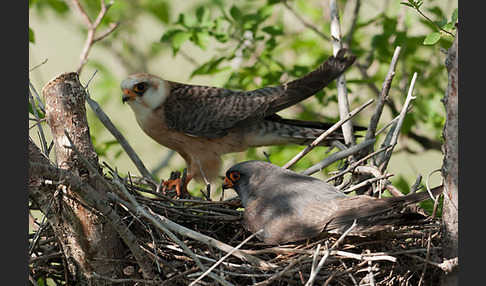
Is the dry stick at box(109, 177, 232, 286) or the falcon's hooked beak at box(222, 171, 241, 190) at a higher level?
the dry stick at box(109, 177, 232, 286)

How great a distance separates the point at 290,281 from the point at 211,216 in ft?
3.27

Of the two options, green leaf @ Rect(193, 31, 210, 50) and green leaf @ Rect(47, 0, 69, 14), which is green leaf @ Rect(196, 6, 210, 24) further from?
green leaf @ Rect(47, 0, 69, 14)

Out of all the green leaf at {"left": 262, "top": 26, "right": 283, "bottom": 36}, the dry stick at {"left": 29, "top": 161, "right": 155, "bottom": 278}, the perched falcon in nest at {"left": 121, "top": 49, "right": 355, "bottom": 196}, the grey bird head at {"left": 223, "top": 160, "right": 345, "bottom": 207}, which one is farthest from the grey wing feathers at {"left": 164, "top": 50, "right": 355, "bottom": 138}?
the dry stick at {"left": 29, "top": 161, "right": 155, "bottom": 278}

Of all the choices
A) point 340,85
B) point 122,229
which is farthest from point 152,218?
point 340,85

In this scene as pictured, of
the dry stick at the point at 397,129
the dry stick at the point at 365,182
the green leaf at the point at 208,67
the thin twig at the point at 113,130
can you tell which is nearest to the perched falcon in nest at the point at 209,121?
the green leaf at the point at 208,67

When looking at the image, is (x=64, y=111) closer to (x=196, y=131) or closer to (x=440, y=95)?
(x=196, y=131)

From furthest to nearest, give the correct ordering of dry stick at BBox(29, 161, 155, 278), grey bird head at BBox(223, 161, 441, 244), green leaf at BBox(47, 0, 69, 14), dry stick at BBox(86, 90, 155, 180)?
green leaf at BBox(47, 0, 69, 14) < dry stick at BBox(86, 90, 155, 180) < grey bird head at BBox(223, 161, 441, 244) < dry stick at BBox(29, 161, 155, 278)

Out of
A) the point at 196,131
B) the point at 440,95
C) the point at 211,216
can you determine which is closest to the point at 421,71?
the point at 440,95

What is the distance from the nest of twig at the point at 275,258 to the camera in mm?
3713

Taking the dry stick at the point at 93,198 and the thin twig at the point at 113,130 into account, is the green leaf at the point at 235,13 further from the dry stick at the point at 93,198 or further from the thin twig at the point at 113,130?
the dry stick at the point at 93,198

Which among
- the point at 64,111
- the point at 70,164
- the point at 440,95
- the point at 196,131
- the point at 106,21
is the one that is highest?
the point at 106,21

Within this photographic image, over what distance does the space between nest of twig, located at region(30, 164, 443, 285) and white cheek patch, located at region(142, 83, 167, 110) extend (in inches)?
84.3

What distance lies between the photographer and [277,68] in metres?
6.48

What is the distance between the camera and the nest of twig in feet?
12.2
